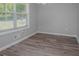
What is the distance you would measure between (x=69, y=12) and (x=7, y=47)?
0.86 m

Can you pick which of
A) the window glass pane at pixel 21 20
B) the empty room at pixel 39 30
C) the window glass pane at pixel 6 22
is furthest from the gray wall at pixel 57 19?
the window glass pane at pixel 6 22

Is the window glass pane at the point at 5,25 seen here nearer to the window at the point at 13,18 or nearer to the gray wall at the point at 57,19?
the window at the point at 13,18

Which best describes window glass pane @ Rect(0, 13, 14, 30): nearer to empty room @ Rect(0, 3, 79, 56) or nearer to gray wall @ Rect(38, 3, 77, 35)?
empty room @ Rect(0, 3, 79, 56)

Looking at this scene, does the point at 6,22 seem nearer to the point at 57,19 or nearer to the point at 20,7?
the point at 20,7

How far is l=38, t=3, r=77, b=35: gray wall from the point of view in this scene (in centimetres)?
124

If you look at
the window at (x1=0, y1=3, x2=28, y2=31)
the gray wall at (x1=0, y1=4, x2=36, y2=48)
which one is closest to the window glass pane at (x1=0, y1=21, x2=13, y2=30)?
the window at (x1=0, y1=3, x2=28, y2=31)

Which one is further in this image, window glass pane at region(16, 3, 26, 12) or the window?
the window

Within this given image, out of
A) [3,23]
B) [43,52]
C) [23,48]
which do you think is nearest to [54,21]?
[43,52]

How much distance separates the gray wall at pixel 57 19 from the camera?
1.24 metres

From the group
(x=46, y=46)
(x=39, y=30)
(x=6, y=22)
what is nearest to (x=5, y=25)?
(x=6, y=22)

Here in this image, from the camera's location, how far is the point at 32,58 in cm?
104

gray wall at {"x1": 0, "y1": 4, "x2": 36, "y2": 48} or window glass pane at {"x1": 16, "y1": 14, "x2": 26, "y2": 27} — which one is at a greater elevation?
window glass pane at {"x1": 16, "y1": 14, "x2": 26, "y2": 27}

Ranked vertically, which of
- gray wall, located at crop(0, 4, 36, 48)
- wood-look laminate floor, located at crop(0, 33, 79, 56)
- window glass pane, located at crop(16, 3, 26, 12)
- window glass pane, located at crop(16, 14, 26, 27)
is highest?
window glass pane, located at crop(16, 3, 26, 12)

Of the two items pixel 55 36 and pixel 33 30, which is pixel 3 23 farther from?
pixel 55 36
